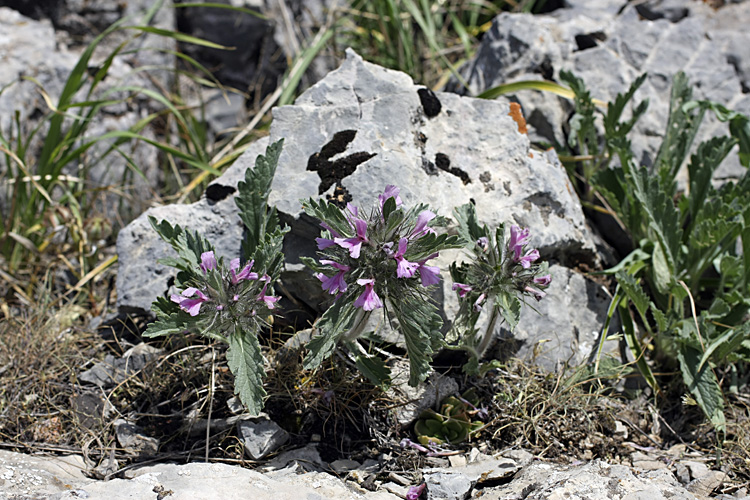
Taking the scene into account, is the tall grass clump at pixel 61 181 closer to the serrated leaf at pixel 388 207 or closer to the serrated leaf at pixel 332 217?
the serrated leaf at pixel 332 217

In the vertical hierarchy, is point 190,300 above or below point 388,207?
below

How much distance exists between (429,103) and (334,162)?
0.68 meters

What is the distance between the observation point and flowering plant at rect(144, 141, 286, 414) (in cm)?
228

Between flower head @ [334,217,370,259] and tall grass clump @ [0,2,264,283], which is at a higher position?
flower head @ [334,217,370,259]

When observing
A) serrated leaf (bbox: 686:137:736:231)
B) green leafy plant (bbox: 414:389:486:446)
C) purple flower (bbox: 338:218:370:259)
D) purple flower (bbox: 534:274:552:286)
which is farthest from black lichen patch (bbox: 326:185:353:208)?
serrated leaf (bbox: 686:137:736:231)

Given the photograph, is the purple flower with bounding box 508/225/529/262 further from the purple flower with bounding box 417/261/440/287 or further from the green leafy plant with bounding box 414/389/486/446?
the green leafy plant with bounding box 414/389/486/446

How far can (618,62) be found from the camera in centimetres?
405

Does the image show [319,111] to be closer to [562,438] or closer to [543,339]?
[543,339]

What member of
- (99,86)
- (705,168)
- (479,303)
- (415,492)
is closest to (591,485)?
(415,492)

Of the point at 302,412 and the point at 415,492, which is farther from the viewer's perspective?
the point at 302,412

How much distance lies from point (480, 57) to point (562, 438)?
269 centimetres

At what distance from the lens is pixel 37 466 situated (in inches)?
91.9

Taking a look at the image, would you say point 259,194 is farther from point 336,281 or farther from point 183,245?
point 336,281

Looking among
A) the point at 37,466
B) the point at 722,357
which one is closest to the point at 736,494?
the point at 722,357
